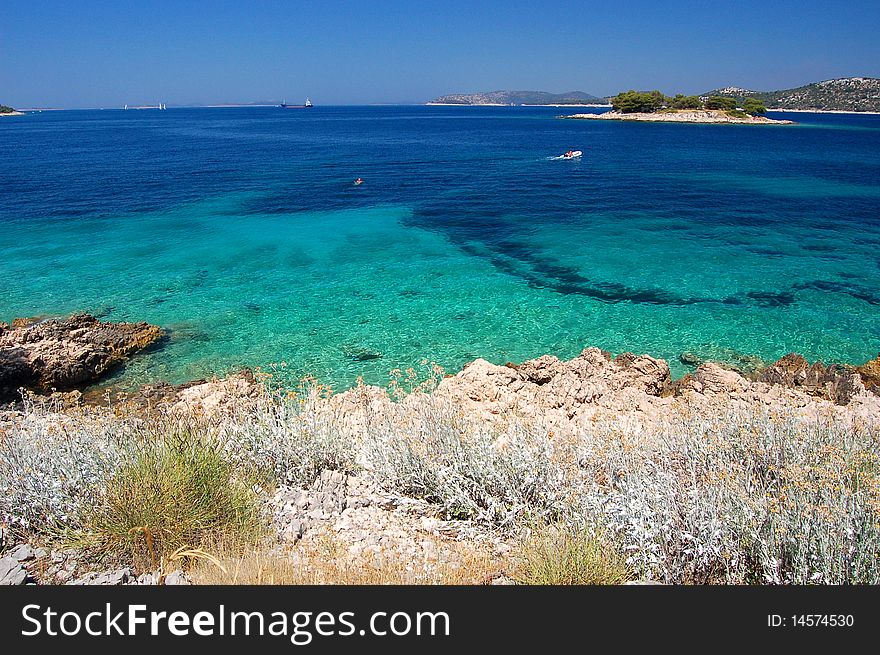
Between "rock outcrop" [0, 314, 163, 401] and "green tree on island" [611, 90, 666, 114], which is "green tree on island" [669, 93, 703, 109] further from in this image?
"rock outcrop" [0, 314, 163, 401]

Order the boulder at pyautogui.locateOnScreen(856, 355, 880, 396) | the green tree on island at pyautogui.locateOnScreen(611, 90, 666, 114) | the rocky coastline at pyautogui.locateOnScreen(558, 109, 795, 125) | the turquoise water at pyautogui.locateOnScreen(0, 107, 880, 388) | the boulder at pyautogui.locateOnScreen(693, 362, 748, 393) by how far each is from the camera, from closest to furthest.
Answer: the boulder at pyautogui.locateOnScreen(693, 362, 748, 393), the boulder at pyautogui.locateOnScreen(856, 355, 880, 396), the turquoise water at pyautogui.locateOnScreen(0, 107, 880, 388), the rocky coastline at pyautogui.locateOnScreen(558, 109, 795, 125), the green tree on island at pyautogui.locateOnScreen(611, 90, 666, 114)

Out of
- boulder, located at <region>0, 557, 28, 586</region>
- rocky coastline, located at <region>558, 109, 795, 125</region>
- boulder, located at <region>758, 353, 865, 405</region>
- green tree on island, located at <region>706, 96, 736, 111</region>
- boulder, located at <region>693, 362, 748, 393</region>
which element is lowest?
boulder, located at <region>758, 353, 865, 405</region>

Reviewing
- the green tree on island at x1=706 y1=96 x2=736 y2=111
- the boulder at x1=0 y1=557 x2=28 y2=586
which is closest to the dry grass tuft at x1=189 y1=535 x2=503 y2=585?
the boulder at x1=0 y1=557 x2=28 y2=586

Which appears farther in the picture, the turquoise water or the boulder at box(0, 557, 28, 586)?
the turquoise water

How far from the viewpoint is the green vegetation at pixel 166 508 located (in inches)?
181

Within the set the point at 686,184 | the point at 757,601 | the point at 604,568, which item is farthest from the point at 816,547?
the point at 686,184

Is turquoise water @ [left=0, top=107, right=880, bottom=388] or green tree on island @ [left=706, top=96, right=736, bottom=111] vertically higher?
green tree on island @ [left=706, top=96, right=736, bottom=111]

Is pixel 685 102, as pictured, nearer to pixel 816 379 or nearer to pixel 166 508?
pixel 816 379

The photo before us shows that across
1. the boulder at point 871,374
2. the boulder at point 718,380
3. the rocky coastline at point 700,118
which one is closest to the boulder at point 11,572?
the boulder at point 718,380

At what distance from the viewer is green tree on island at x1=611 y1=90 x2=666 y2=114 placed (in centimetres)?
12762

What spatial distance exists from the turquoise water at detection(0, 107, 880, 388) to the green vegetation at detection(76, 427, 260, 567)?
275 inches

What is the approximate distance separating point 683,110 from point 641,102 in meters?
10.7

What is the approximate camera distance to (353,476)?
6.23 metres

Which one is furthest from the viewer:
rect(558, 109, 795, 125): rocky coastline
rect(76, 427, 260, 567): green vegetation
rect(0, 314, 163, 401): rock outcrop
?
rect(558, 109, 795, 125): rocky coastline
